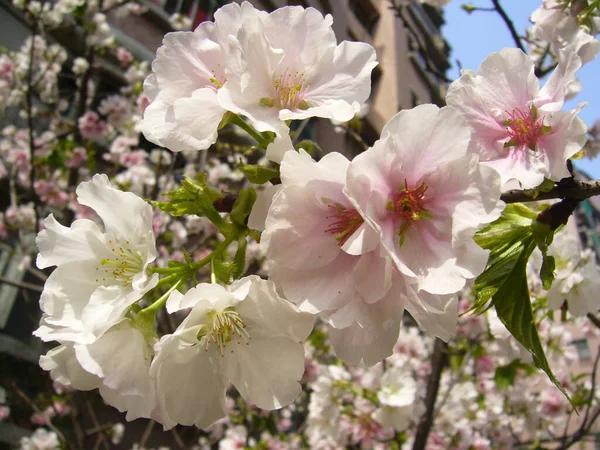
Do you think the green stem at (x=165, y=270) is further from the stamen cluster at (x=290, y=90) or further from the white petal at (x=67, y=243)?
the stamen cluster at (x=290, y=90)

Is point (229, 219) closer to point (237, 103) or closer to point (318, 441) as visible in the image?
point (237, 103)

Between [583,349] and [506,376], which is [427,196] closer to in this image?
[506,376]

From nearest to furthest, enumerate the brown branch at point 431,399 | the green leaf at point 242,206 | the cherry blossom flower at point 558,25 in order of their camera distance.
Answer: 1. the green leaf at point 242,206
2. the cherry blossom flower at point 558,25
3. the brown branch at point 431,399

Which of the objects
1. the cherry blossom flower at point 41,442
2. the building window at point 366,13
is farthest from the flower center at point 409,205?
the building window at point 366,13

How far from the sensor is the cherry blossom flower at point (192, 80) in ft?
2.97

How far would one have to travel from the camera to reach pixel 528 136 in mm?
959

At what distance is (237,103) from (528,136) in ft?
1.97

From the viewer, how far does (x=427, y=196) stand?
80 cm

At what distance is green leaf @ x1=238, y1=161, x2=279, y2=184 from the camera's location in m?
0.85

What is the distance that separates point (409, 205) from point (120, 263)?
1.95 feet

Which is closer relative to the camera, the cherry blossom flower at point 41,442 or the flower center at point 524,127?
the flower center at point 524,127

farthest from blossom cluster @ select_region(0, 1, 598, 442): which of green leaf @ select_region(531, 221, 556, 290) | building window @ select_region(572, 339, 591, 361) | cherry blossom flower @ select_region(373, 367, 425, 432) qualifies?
building window @ select_region(572, 339, 591, 361)

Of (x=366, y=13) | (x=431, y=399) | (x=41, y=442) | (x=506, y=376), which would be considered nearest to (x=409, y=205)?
(x=506, y=376)

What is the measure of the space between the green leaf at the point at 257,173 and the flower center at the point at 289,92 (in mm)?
149
